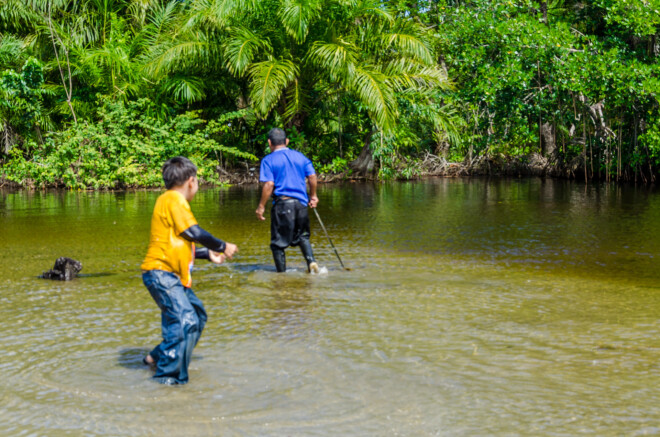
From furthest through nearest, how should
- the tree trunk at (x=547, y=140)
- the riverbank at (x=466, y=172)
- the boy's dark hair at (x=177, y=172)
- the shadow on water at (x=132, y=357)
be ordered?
1. the tree trunk at (x=547, y=140)
2. the riverbank at (x=466, y=172)
3. the shadow on water at (x=132, y=357)
4. the boy's dark hair at (x=177, y=172)

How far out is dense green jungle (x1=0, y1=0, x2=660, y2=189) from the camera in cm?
2289

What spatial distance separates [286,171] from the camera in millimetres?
8906

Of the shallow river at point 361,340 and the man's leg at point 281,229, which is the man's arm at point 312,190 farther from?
the shallow river at point 361,340

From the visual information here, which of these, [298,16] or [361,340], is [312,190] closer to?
[361,340]

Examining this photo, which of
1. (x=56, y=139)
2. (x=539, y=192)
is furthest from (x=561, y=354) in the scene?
(x=56, y=139)

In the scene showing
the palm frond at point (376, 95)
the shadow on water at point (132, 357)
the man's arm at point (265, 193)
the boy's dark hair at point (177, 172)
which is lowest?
the shadow on water at point (132, 357)

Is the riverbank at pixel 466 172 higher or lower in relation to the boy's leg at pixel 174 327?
higher

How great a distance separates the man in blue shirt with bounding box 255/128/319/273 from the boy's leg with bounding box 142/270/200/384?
3.98 m

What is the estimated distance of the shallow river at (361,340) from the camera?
4.31 m

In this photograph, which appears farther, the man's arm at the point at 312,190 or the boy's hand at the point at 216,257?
A: the man's arm at the point at 312,190

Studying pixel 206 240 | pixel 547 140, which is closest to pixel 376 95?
pixel 547 140

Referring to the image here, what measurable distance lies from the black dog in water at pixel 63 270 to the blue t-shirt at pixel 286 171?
216 centimetres

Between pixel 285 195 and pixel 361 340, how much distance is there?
338cm

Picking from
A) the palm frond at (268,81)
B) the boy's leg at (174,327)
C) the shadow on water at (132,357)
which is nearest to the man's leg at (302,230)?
the shadow on water at (132,357)
